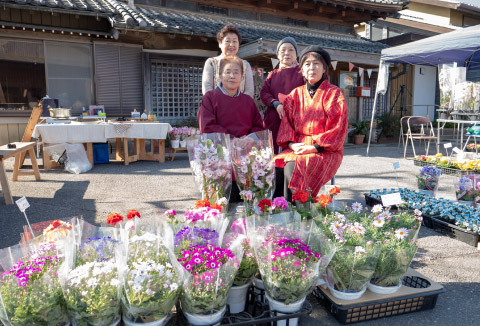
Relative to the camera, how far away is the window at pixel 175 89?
9.19m

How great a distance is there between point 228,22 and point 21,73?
560 centimetres

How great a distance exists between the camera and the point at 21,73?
776 cm

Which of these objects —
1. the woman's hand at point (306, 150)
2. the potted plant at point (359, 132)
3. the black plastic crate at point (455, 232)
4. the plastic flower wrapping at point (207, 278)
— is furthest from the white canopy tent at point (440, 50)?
the plastic flower wrapping at point (207, 278)

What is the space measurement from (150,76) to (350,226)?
25.6 ft

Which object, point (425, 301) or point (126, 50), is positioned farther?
point (126, 50)

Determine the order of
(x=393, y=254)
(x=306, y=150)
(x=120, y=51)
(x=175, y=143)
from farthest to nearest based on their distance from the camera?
(x=120, y=51) → (x=175, y=143) → (x=306, y=150) → (x=393, y=254)

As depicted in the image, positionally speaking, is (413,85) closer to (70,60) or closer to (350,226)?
(70,60)

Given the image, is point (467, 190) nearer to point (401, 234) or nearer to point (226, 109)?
point (401, 234)

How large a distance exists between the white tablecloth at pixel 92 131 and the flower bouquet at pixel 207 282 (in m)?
5.16

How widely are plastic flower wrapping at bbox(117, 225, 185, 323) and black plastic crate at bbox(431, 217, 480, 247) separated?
107 inches

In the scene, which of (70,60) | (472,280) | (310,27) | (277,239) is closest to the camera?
(277,239)

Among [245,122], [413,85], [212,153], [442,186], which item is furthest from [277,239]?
[413,85]

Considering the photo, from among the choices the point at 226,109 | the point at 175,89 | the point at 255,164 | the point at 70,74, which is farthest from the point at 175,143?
the point at 255,164

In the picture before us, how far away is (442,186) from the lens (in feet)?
17.4
